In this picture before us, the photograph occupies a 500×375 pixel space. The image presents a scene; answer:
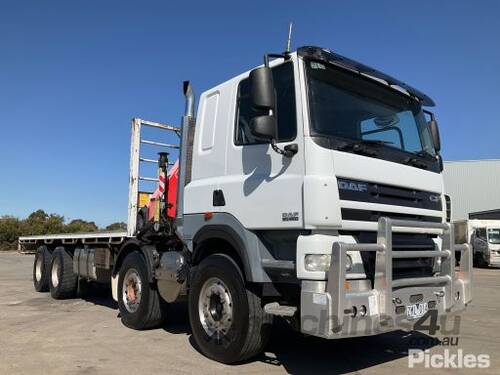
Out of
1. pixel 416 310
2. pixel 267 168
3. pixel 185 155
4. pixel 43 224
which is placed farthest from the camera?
pixel 43 224

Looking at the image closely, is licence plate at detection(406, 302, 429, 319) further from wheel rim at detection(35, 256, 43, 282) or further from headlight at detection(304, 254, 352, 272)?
wheel rim at detection(35, 256, 43, 282)

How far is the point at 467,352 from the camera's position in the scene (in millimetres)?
6180

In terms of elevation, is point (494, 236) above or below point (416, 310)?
above

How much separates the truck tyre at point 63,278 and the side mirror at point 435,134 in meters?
7.97

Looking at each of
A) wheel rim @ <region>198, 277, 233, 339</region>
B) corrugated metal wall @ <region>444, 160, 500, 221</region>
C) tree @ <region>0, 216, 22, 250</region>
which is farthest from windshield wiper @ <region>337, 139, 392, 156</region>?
corrugated metal wall @ <region>444, 160, 500, 221</region>

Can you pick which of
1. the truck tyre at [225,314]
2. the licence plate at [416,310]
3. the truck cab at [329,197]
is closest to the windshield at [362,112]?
the truck cab at [329,197]

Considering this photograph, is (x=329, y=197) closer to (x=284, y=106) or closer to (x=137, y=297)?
(x=284, y=106)

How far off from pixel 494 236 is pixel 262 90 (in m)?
25.0

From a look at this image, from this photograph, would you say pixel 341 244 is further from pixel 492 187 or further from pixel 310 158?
pixel 492 187

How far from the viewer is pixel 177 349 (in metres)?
6.36

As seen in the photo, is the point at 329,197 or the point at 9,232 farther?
the point at 9,232

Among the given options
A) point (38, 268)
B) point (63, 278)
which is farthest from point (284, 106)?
point (38, 268)

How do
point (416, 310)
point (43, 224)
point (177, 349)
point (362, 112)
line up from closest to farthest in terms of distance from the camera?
point (416, 310), point (362, 112), point (177, 349), point (43, 224)

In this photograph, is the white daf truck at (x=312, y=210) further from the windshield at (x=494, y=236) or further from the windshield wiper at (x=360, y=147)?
the windshield at (x=494, y=236)
